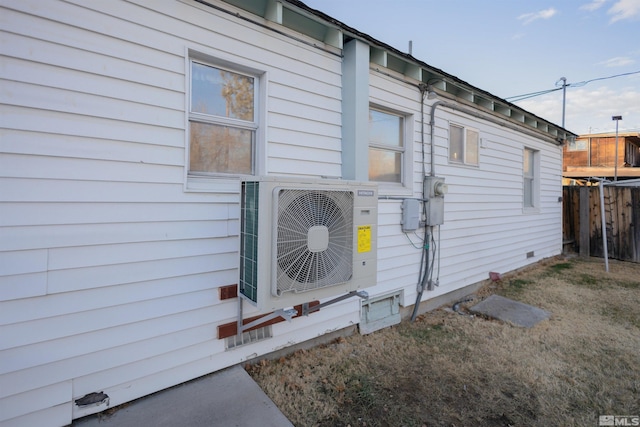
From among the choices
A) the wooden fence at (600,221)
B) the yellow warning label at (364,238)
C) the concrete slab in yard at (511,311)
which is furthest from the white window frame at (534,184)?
the yellow warning label at (364,238)

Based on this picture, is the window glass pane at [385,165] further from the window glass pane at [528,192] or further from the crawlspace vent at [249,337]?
the window glass pane at [528,192]

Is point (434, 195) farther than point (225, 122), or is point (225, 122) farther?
point (434, 195)

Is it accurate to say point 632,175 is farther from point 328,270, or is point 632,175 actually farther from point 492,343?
point 328,270

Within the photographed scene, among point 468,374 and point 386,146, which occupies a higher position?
point 386,146

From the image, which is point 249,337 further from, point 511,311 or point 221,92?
point 511,311

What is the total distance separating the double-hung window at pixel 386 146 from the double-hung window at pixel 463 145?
3.54 feet

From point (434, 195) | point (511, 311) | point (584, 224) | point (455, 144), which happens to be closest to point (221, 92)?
point (434, 195)

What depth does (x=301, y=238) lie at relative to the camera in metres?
2.05

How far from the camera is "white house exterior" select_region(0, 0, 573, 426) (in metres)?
1.81

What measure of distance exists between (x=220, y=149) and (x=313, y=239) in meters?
1.19

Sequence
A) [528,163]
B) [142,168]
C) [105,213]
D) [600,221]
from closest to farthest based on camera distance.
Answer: [105,213], [142,168], [528,163], [600,221]

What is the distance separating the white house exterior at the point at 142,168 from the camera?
181 cm

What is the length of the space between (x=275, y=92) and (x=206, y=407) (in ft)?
8.39

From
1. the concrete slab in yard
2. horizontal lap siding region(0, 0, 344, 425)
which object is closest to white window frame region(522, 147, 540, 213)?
the concrete slab in yard
